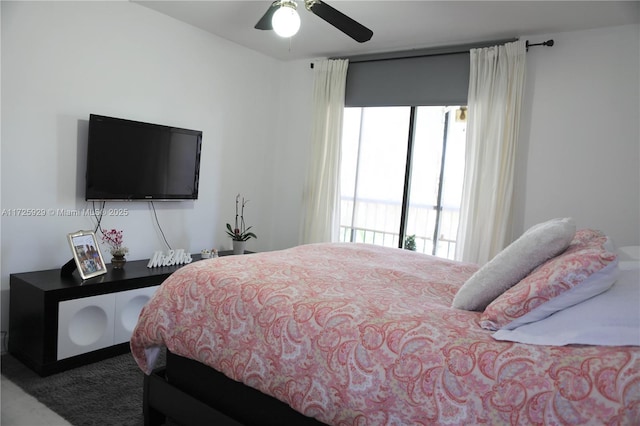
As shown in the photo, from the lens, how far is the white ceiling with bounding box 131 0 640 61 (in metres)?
3.05

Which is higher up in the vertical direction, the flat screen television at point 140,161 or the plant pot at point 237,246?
the flat screen television at point 140,161

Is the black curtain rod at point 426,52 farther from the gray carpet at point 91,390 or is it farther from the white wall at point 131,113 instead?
the gray carpet at point 91,390

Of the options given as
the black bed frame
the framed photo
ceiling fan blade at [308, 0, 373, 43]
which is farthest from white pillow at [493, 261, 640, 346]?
the framed photo

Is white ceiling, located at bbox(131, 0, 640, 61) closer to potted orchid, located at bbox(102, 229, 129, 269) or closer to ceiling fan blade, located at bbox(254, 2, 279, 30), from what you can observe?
ceiling fan blade, located at bbox(254, 2, 279, 30)

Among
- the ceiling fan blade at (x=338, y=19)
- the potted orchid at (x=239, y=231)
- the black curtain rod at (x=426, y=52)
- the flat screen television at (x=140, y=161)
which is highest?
the black curtain rod at (x=426, y=52)

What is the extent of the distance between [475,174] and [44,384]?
334 centimetres

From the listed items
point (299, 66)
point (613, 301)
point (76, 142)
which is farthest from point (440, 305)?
point (299, 66)

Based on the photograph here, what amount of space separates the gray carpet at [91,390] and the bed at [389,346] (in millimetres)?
253

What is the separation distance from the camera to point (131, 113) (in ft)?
11.5

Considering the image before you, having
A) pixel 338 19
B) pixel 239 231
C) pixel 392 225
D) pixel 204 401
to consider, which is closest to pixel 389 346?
pixel 204 401

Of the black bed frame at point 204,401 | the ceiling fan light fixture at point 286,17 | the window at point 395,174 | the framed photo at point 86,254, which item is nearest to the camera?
the black bed frame at point 204,401

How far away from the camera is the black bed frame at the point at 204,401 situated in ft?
5.65

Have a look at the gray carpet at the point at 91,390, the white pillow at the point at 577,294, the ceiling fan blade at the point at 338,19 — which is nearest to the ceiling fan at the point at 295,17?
the ceiling fan blade at the point at 338,19

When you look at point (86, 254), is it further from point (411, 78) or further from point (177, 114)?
point (411, 78)
